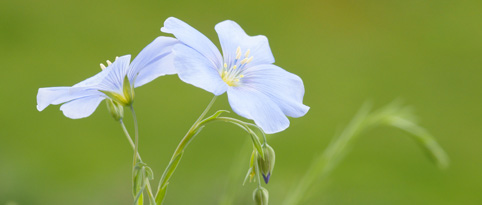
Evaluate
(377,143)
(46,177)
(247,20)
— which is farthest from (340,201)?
(247,20)

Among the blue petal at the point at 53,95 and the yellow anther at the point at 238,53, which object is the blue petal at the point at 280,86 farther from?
the blue petal at the point at 53,95

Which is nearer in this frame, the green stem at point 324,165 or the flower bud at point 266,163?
the flower bud at point 266,163

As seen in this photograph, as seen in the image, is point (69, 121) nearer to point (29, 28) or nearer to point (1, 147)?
point (1, 147)

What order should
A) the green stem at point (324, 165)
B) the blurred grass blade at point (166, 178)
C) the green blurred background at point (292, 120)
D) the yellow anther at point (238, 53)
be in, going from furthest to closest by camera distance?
the green blurred background at point (292, 120), the green stem at point (324, 165), the yellow anther at point (238, 53), the blurred grass blade at point (166, 178)

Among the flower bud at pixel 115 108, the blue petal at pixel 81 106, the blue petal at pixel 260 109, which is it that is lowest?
the blue petal at pixel 81 106

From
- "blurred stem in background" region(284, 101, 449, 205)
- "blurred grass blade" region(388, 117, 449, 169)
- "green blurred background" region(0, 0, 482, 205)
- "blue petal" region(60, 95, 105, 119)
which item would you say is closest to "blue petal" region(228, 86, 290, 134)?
"blue petal" region(60, 95, 105, 119)

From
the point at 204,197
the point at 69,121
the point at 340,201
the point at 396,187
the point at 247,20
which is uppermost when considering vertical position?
the point at 247,20

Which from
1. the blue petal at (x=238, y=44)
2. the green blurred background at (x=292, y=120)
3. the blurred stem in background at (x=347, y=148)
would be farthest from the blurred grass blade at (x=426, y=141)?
the green blurred background at (x=292, y=120)

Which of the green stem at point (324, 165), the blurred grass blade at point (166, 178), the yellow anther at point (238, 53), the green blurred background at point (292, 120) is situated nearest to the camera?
the blurred grass blade at point (166, 178)

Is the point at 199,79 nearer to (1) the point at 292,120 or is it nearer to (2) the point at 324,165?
(2) the point at 324,165
